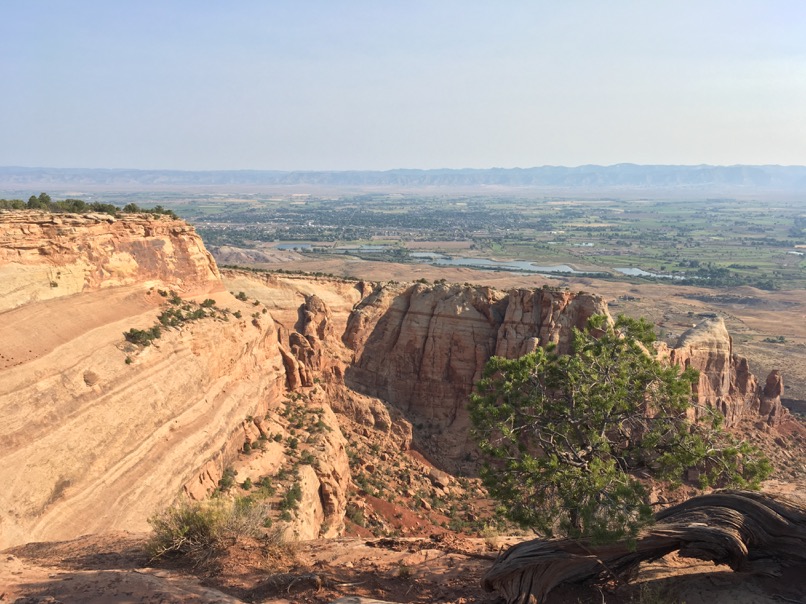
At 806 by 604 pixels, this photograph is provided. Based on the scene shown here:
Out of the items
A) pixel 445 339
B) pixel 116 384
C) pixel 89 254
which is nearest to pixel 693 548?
pixel 116 384

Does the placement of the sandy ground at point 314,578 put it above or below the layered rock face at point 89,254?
below

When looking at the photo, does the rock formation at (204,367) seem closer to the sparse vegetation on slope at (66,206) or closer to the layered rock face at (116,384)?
the layered rock face at (116,384)

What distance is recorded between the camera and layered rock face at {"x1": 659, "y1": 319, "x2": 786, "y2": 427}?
4550cm

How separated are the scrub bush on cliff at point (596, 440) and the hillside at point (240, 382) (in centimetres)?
1044

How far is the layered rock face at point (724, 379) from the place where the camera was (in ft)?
149

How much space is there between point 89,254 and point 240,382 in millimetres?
10342

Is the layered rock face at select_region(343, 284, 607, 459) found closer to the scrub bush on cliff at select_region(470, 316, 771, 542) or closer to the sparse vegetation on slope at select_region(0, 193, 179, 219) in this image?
the sparse vegetation on slope at select_region(0, 193, 179, 219)

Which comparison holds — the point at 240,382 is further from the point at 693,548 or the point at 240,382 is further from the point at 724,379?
the point at 724,379

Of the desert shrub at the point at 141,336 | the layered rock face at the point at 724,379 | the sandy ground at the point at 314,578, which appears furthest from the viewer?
the layered rock face at the point at 724,379

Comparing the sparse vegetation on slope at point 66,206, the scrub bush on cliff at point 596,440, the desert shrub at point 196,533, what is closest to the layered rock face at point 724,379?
the scrub bush on cliff at point 596,440

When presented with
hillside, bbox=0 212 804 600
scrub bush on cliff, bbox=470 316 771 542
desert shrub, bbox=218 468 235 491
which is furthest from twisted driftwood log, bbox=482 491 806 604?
desert shrub, bbox=218 468 235 491

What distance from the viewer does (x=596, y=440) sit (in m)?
13.9

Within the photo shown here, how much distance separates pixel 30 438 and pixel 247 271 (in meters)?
28.5

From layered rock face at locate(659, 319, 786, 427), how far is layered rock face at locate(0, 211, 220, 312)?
3472 cm
